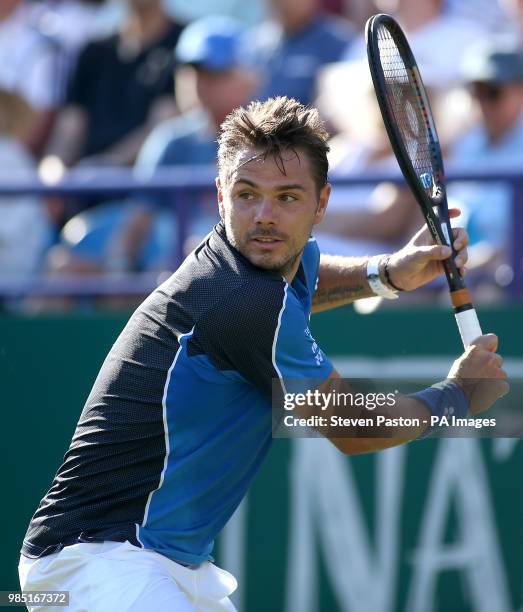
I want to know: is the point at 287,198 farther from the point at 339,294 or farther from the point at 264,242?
the point at 339,294

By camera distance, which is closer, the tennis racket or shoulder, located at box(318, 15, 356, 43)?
the tennis racket

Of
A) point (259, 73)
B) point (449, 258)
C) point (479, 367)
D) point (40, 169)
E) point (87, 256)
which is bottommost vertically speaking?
point (479, 367)

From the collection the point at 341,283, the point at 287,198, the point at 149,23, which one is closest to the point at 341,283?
the point at 341,283

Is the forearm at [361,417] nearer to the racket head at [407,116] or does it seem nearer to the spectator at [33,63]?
the racket head at [407,116]

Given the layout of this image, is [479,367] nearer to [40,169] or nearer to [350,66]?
[350,66]

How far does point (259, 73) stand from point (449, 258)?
3.51 metres

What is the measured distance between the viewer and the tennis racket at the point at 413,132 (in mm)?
3658

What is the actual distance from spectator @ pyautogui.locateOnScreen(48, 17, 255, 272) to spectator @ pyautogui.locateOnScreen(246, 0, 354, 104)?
0.31 metres

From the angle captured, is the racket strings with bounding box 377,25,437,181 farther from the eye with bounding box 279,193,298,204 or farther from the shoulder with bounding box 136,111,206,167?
the shoulder with bounding box 136,111,206,167

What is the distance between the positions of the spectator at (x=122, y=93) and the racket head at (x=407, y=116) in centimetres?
344

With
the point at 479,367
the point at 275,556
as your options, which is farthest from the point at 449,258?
the point at 275,556

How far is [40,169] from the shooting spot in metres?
7.34

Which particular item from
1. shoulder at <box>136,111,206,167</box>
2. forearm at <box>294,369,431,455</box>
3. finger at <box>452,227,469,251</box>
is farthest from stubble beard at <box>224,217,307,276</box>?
shoulder at <box>136,111,206,167</box>

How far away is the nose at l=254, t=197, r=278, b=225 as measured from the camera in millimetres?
3420
